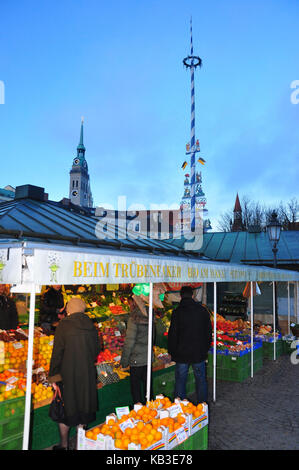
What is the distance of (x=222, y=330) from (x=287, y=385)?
8.72 feet

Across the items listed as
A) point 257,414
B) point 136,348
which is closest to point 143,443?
point 136,348

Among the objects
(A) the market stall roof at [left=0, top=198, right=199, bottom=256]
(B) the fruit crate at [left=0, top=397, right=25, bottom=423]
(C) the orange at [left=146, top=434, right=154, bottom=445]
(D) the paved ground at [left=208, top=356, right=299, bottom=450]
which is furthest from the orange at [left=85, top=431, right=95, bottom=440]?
(A) the market stall roof at [left=0, top=198, right=199, bottom=256]

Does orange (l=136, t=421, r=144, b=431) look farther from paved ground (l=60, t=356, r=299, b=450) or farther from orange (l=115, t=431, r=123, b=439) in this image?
paved ground (l=60, t=356, r=299, b=450)

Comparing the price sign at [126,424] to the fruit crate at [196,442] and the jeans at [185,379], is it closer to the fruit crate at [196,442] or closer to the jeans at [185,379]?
the fruit crate at [196,442]

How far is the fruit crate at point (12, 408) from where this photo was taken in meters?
3.95

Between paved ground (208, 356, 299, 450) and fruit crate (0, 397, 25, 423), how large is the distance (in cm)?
249

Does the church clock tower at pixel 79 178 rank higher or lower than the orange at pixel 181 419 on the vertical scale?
higher

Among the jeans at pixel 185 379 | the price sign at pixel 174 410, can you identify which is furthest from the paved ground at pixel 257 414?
the price sign at pixel 174 410

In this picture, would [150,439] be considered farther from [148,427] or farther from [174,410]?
[174,410]

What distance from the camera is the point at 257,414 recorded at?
5766mm

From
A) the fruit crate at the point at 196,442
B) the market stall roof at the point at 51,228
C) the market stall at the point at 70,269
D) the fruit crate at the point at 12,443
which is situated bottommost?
the fruit crate at the point at 12,443

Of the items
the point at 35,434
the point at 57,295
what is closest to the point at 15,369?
the point at 35,434

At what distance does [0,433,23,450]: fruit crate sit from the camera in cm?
390

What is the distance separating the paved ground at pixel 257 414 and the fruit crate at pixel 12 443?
27.8 inches
